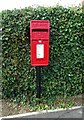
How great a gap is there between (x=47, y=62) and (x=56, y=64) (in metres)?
0.49

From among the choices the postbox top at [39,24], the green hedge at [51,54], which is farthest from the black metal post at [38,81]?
the postbox top at [39,24]

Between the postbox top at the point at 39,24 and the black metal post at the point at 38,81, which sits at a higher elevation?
the postbox top at the point at 39,24

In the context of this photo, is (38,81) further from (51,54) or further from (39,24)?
(39,24)

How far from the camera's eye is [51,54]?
513 cm

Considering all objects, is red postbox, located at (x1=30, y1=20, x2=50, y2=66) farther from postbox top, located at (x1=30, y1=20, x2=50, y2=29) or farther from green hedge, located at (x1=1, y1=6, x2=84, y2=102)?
green hedge, located at (x1=1, y1=6, x2=84, y2=102)

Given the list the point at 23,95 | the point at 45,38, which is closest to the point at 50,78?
the point at 23,95

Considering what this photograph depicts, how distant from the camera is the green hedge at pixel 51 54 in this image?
4902 mm

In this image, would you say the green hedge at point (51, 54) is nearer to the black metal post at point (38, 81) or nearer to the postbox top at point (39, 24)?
the black metal post at point (38, 81)

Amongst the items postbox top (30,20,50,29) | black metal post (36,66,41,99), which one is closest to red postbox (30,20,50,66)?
postbox top (30,20,50,29)

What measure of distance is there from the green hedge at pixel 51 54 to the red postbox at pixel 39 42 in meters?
0.32

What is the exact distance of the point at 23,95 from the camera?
520cm

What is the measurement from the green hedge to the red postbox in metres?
0.32

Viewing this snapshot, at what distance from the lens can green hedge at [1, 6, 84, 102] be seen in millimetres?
4902

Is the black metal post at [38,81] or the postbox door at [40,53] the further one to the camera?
the black metal post at [38,81]
